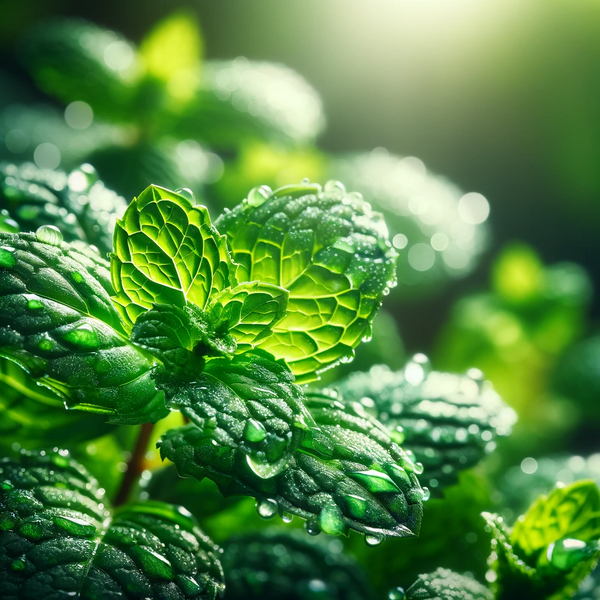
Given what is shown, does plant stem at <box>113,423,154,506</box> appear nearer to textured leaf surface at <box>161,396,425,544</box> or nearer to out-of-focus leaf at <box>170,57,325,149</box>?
textured leaf surface at <box>161,396,425,544</box>

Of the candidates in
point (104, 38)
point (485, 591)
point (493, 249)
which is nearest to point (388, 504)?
point (485, 591)

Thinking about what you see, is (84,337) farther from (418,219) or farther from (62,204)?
(418,219)

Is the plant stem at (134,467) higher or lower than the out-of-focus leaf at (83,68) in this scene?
lower

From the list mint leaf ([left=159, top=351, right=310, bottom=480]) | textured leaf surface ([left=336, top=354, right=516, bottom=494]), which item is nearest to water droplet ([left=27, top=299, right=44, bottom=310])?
mint leaf ([left=159, top=351, right=310, bottom=480])

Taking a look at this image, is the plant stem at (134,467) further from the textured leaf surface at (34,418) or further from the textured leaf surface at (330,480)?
the textured leaf surface at (330,480)

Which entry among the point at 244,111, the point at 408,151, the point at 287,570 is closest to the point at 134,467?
the point at 287,570

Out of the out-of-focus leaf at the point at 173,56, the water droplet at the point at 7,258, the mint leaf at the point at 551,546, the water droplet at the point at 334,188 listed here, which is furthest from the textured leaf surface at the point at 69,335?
the out-of-focus leaf at the point at 173,56
